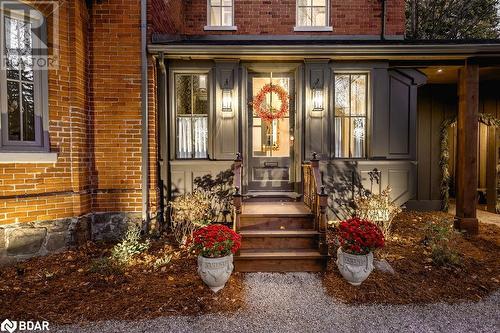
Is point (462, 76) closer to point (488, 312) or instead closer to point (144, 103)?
point (488, 312)

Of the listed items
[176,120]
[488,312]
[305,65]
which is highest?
[305,65]

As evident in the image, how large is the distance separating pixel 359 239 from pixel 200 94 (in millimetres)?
4346

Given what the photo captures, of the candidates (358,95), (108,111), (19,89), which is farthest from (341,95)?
(19,89)

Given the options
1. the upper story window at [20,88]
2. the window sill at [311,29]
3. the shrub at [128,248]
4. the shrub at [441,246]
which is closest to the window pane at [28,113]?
the upper story window at [20,88]

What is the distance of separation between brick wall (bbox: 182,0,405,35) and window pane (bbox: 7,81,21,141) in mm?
4155

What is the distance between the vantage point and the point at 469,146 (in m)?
6.02

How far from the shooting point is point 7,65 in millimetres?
4660

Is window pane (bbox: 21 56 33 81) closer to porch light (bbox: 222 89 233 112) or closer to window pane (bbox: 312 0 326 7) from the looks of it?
porch light (bbox: 222 89 233 112)

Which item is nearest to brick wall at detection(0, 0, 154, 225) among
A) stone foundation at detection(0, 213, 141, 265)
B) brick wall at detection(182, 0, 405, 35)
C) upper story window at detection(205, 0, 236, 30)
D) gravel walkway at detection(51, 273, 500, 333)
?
stone foundation at detection(0, 213, 141, 265)

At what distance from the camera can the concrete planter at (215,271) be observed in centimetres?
369

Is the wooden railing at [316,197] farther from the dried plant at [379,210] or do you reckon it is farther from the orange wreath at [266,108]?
the orange wreath at [266,108]

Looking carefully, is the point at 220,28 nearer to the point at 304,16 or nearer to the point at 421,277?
the point at 304,16

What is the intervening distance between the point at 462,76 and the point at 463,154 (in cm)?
164

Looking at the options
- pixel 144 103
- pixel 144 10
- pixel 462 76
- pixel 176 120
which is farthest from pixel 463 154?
pixel 144 10
